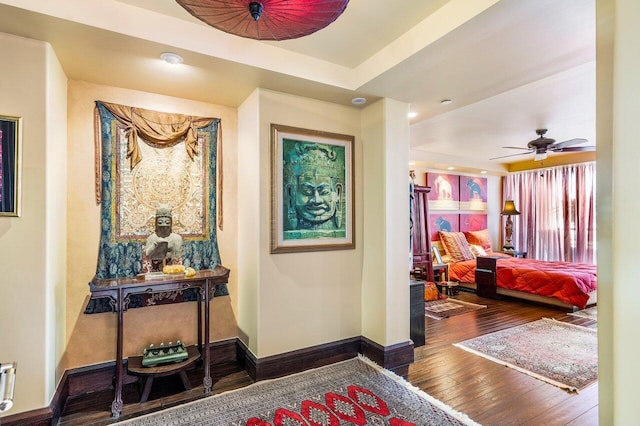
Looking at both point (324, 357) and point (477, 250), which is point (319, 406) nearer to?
point (324, 357)

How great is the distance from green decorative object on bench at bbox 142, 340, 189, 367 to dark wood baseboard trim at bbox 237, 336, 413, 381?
580 mm

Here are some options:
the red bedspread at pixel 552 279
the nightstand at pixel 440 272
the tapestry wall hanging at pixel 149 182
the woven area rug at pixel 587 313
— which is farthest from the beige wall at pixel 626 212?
the nightstand at pixel 440 272

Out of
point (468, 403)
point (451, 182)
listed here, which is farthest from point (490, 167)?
point (468, 403)

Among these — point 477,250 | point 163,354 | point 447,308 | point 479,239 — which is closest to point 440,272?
point 447,308

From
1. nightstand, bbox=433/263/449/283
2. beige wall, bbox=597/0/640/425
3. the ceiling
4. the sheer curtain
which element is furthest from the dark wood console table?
the sheer curtain

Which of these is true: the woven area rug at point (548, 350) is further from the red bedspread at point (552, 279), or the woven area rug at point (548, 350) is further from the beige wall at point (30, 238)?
the beige wall at point (30, 238)

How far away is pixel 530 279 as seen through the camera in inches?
211

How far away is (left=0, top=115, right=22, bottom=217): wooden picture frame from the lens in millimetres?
2041

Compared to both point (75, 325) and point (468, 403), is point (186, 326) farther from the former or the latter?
point (468, 403)

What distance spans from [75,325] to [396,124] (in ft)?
10.8

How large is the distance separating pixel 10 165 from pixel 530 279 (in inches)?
252

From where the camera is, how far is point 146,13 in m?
2.13

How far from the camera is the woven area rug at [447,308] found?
15.8ft

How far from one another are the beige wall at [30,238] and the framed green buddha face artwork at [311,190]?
1.58 m
